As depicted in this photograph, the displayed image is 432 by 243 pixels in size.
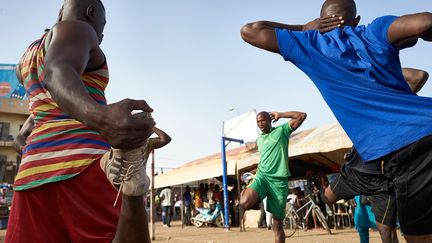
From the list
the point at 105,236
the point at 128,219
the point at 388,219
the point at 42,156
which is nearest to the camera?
the point at 128,219

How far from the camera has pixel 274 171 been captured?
15.3 ft

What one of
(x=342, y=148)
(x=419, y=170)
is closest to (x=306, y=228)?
(x=342, y=148)

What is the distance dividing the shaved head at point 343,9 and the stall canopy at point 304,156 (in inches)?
235

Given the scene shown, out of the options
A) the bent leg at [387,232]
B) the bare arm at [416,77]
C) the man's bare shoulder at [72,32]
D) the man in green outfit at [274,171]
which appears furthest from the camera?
the man in green outfit at [274,171]

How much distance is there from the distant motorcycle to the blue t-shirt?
1133cm

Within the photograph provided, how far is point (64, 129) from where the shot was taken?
159cm

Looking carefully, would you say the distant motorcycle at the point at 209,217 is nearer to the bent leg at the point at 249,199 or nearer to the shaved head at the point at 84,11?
the bent leg at the point at 249,199

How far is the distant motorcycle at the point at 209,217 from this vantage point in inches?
514

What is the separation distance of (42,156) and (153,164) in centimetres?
598

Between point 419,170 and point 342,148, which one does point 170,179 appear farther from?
point 419,170

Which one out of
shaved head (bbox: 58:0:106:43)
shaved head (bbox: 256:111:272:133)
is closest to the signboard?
shaved head (bbox: 256:111:272:133)

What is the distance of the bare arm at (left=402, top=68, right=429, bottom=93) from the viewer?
2.39m

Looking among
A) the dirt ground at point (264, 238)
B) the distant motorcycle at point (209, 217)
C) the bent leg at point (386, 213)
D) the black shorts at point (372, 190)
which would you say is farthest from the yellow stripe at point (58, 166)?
the distant motorcycle at point (209, 217)

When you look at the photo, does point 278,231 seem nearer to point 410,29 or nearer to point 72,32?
point 410,29
